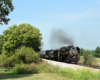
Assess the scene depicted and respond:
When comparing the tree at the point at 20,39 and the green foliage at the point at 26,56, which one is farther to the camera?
the tree at the point at 20,39

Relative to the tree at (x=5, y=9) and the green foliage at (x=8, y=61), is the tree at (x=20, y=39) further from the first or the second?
the tree at (x=5, y=9)

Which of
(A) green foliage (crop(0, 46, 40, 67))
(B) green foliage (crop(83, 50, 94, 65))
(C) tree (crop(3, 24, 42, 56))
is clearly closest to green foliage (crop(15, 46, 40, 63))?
(A) green foliage (crop(0, 46, 40, 67))

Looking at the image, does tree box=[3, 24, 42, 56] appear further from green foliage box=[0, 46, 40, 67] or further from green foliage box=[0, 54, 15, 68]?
green foliage box=[0, 46, 40, 67]

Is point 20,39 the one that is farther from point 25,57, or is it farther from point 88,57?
point 88,57

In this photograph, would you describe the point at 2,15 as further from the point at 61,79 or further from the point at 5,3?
the point at 61,79

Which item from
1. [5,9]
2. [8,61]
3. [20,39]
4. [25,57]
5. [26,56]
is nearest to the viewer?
[5,9]

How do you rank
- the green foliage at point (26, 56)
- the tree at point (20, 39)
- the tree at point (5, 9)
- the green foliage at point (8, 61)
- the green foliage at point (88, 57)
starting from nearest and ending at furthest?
the tree at point (5, 9) → the green foliage at point (26, 56) → the green foliage at point (8, 61) → the green foliage at point (88, 57) → the tree at point (20, 39)

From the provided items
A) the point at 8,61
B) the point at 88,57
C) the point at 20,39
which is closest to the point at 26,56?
the point at 20,39

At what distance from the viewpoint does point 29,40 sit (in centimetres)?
2652

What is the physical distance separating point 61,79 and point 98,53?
47671mm

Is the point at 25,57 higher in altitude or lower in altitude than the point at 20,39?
lower

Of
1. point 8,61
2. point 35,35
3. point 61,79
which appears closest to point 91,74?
point 61,79

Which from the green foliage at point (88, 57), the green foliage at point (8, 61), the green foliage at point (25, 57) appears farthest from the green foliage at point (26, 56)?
the green foliage at point (88, 57)

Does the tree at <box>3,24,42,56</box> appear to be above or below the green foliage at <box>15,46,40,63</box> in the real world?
above
